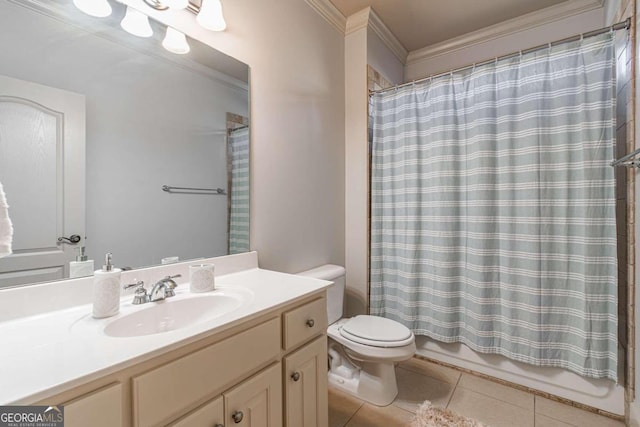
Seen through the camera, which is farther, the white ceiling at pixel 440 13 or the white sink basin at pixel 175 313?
the white ceiling at pixel 440 13

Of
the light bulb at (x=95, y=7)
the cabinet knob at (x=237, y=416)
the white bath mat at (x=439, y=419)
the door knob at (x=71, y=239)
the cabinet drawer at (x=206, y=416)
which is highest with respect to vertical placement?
the light bulb at (x=95, y=7)

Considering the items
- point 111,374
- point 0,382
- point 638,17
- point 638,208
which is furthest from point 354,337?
point 638,17

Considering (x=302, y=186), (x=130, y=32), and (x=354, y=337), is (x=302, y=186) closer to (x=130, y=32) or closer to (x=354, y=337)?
(x=354, y=337)

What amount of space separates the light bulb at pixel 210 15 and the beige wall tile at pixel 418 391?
221 cm

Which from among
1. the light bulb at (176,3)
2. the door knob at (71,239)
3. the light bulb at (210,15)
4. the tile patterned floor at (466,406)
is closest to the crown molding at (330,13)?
the light bulb at (210,15)

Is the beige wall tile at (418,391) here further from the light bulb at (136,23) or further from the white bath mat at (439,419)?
the light bulb at (136,23)

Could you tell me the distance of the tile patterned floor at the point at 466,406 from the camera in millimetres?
1480

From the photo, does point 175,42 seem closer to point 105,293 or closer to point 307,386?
point 105,293

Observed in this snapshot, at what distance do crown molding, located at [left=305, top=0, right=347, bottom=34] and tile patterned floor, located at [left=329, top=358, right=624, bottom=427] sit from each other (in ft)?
8.40

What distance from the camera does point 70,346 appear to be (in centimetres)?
65

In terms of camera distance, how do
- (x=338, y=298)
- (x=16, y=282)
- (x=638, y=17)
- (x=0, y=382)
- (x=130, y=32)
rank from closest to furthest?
(x=0, y=382)
(x=16, y=282)
(x=130, y=32)
(x=638, y=17)
(x=338, y=298)

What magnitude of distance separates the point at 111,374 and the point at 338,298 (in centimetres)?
147

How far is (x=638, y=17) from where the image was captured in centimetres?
130

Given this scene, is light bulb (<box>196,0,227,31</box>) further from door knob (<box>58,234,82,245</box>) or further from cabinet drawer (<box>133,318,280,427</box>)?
cabinet drawer (<box>133,318,280,427</box>)
